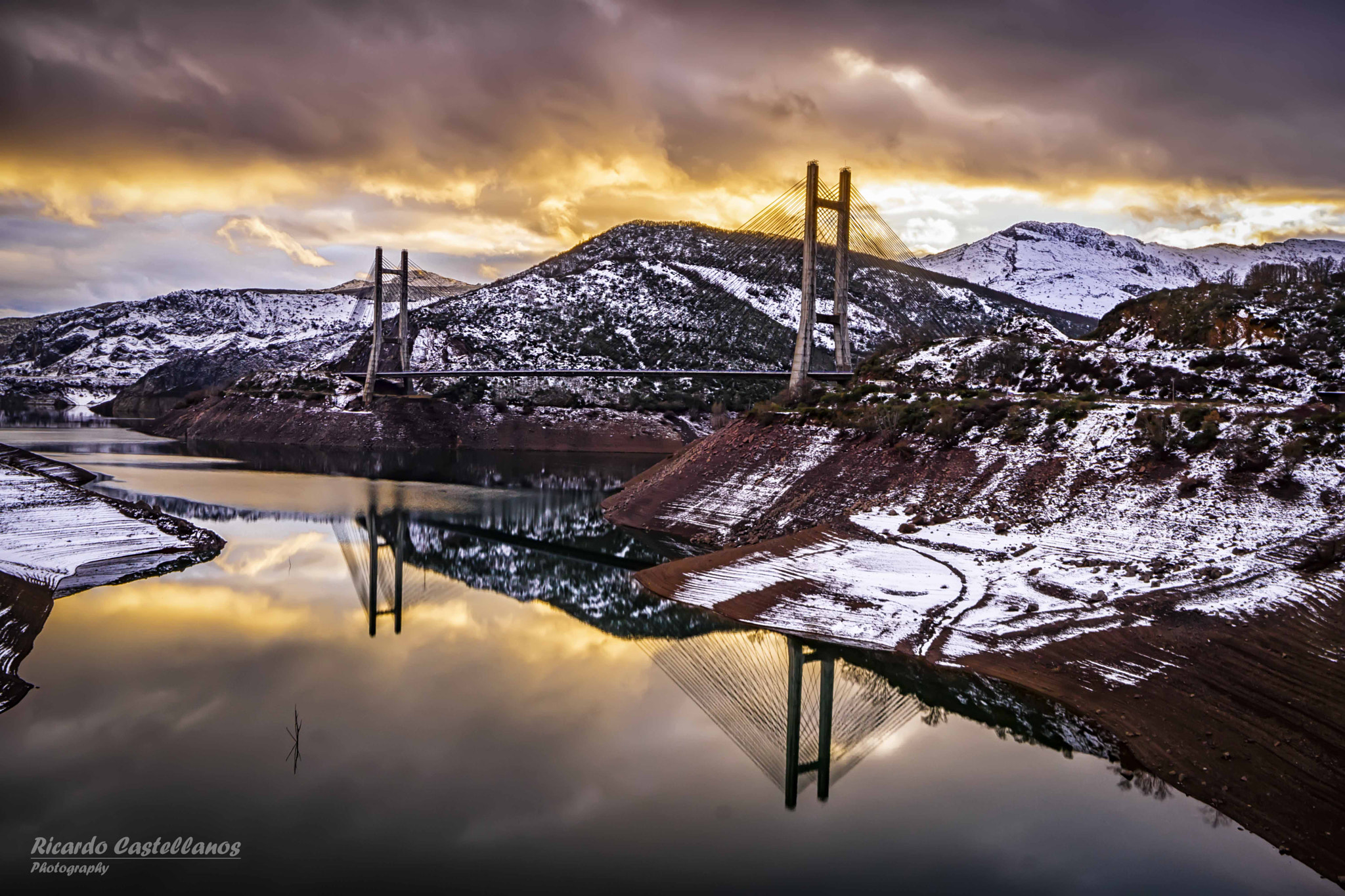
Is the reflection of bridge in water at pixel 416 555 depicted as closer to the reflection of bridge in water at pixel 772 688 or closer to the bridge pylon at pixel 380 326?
the reflection of bridge in water at pixel 772 688

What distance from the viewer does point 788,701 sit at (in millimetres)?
12219

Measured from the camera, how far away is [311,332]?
548 feet

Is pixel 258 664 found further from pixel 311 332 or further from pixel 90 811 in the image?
pixel 311 332

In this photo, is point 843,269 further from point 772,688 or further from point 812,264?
point 772,688

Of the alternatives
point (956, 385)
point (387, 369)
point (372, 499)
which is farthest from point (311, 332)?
point (956, 385)

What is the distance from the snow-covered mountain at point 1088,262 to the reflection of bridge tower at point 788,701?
4021 inches

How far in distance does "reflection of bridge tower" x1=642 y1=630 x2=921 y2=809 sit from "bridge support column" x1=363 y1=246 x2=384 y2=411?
57176mm

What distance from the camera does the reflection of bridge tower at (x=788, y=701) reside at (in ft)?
34.1

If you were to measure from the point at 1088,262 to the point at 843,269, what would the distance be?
11995cm

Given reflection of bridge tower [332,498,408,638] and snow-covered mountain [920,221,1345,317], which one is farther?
snow-covered mountain [920,221,1345,317]

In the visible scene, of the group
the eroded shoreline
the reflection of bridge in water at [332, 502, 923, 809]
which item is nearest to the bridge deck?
the eroded shoreline

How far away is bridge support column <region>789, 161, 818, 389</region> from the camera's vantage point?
3225cm

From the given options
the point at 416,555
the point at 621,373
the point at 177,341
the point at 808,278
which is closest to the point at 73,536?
the point at 416,555

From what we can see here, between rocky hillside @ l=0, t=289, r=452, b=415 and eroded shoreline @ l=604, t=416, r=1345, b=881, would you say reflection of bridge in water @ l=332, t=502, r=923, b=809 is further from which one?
rocky hillside @ l=0, t=289, r=452, b=415
